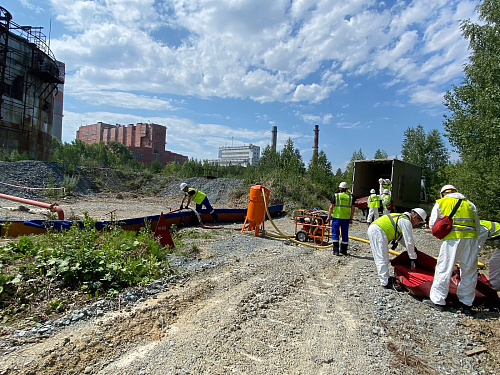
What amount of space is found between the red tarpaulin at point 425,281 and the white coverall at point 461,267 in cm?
16

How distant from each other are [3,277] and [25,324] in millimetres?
830

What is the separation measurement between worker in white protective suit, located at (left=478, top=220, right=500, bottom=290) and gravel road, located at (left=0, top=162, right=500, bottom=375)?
957 mm

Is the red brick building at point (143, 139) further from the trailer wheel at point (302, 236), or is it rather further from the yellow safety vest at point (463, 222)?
the yellow safety vest at point (463, 222)

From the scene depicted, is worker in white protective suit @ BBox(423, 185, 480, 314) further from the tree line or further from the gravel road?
the tree line

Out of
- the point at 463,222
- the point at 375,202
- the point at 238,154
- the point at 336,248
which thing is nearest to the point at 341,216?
the point at 336,248

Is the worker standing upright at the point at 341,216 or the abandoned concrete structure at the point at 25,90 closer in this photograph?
the worker standing upright at the point at 341,216

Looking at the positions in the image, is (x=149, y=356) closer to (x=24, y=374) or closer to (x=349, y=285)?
(x=24, y=374)

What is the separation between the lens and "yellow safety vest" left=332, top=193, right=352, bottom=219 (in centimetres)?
739

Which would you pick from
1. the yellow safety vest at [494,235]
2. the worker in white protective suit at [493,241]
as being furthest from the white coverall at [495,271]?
the yellow safety vest at [494,235]

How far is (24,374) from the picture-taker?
2533 millimetres

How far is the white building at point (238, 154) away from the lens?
93800 millimetres

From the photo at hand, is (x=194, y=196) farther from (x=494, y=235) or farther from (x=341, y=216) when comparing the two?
(x=494, y=235)

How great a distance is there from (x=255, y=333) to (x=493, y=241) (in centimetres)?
389

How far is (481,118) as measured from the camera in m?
11.3
